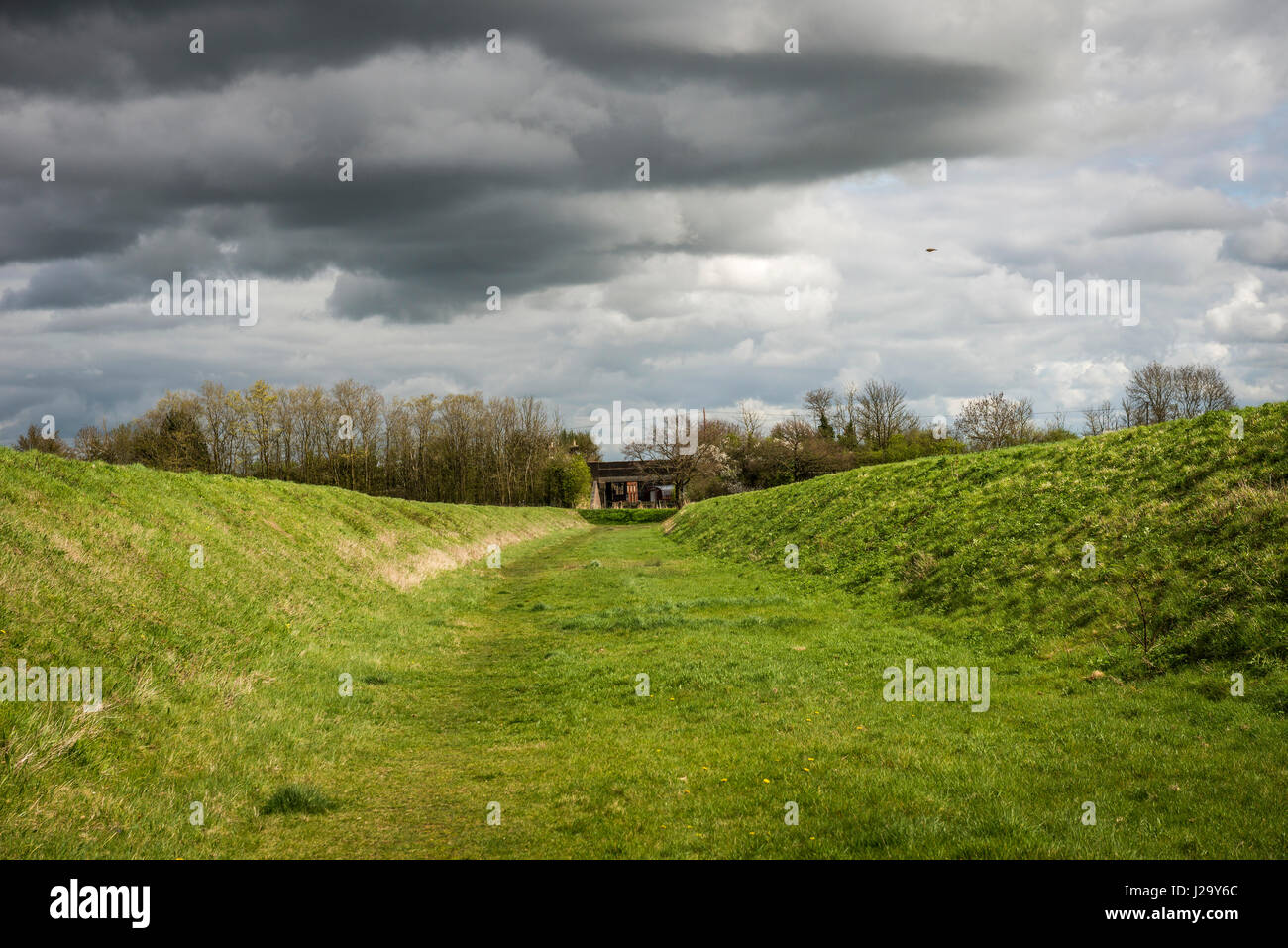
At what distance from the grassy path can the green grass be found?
0.15ft

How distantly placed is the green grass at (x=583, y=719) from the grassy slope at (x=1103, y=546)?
13 cm

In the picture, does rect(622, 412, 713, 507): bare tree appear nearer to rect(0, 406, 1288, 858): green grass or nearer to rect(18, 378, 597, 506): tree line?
rect(18, 378, 597, 506): tree line

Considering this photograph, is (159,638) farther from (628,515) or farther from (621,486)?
(621,486)

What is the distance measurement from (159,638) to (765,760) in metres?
8.92

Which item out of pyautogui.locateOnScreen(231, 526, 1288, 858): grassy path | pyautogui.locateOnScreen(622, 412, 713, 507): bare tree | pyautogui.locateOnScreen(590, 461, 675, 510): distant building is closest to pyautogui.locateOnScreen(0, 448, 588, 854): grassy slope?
pyautogui.locateOnScreen(231, 526, 1288, 858): grassy path

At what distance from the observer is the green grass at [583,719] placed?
21.6ft

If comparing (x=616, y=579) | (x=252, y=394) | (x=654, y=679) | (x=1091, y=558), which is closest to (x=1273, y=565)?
(x=1091, y=558)

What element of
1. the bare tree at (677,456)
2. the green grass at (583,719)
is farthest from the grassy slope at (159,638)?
the bare tree at (677,456)

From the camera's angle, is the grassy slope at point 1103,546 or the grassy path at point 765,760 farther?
the grassy slope at point 1103,546

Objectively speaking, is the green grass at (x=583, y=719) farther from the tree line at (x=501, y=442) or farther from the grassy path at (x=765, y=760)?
the tree line at (x=501, y=442)

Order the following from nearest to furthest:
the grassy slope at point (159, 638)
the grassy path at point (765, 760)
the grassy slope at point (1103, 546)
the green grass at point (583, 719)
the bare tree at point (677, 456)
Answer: the grassy path at point (765, 760), the green grass at point (583, 719), the grassy slope at point (159, 638), the grassy slope at point (1103, 546), the bare tree at point (677, 456)

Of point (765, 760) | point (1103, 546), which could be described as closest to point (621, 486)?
point (1103, 546)

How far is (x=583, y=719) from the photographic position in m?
10.8
